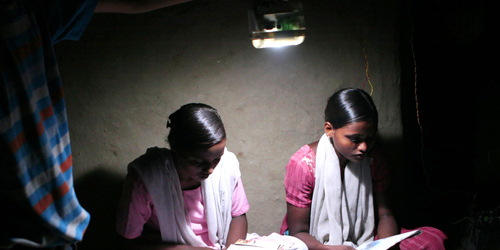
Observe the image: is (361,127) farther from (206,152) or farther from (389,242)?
(206,152)

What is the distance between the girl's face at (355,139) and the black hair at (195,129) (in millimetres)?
761

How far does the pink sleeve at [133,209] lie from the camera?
1.90 metres

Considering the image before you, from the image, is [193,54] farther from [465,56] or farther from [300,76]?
[465,56]

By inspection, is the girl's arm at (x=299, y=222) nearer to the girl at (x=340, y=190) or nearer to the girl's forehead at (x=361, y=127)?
the girl at (x=340, y=190)

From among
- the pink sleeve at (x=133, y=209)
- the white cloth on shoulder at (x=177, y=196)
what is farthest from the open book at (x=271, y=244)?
the pink sleeve at (x=133, y=209)

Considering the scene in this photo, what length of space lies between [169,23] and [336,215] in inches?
66.9

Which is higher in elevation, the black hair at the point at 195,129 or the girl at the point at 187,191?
the black hair at the point at 195,129

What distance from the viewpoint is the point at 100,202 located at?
8.00 feet

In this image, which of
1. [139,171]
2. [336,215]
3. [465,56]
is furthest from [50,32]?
[465,56]

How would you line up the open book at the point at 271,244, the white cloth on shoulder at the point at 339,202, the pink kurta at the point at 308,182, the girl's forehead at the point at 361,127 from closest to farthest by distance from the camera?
the open book at the point at 271,244 → the girl's forehead at the point at 361,127 → the pink kurta at the point at 308,182 → the white cloth on shoulder at the point at 339,202

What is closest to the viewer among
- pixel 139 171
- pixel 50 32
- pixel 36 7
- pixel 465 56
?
pixel 36 7

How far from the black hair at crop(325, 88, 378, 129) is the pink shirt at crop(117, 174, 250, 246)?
967mm

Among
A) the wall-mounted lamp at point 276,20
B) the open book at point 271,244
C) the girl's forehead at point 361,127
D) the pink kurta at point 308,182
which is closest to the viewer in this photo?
the wall-mounted lamp at point 276,20

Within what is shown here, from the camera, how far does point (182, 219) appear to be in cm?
204
